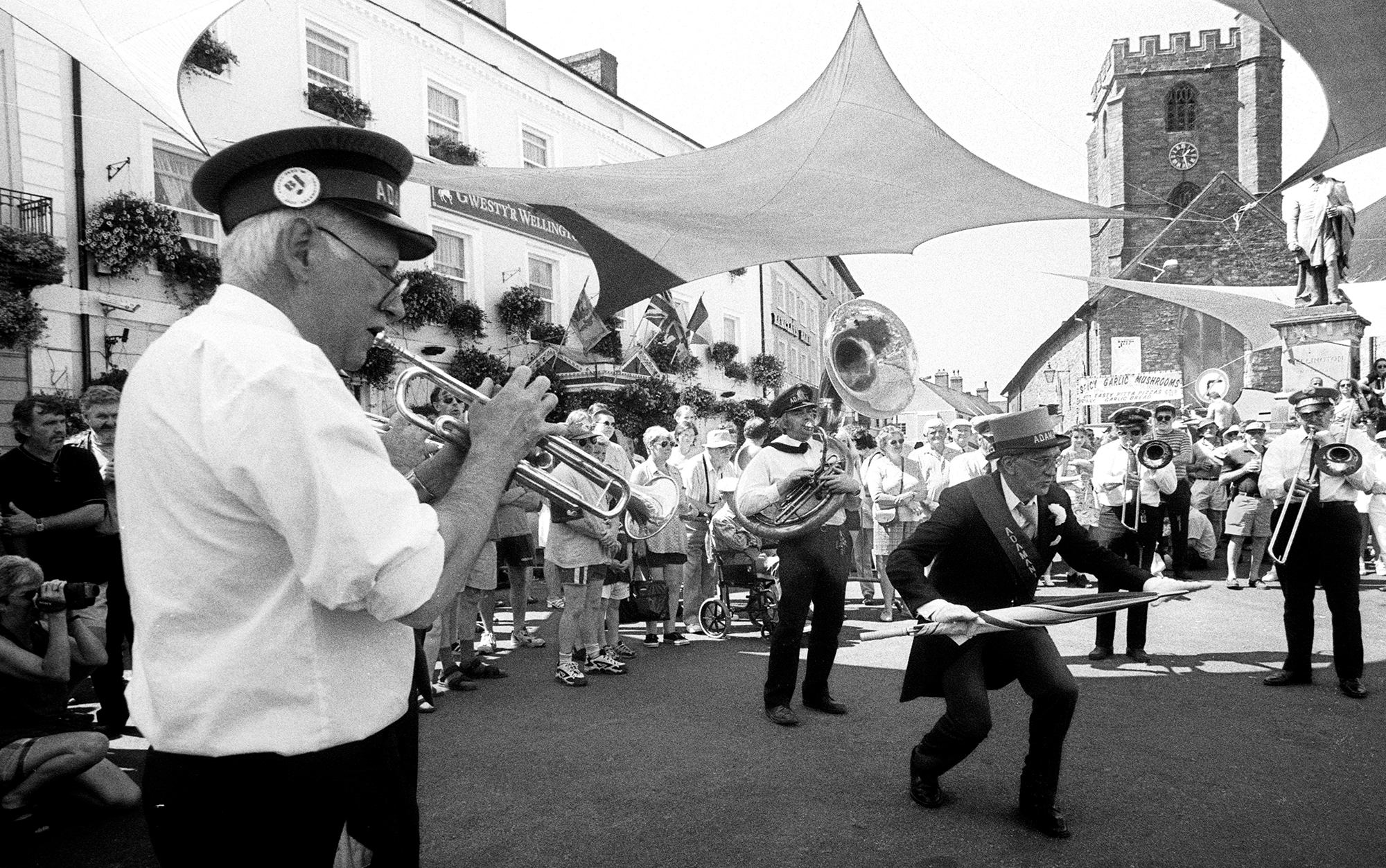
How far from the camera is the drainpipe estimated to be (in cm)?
1168

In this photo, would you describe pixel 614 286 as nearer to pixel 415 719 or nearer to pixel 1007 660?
pixel 1007 660

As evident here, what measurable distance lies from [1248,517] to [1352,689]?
5.92 metres

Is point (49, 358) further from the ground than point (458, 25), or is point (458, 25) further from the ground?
point (458, 25)

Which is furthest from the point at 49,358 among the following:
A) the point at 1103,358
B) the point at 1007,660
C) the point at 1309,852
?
the point at 1103,358

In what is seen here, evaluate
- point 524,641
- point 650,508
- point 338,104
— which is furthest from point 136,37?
point 338,104

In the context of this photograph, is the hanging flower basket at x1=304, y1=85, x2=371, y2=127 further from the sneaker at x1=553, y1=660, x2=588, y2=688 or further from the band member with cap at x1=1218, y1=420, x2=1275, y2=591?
the band member with cap at x1=1218, y1=420, x2=1275, y2=591

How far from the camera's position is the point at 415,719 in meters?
1.96

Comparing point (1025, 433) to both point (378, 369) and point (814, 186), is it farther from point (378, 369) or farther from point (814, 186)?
point (378, 369)

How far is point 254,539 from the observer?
1.34 metres

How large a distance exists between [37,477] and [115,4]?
8.64 feet

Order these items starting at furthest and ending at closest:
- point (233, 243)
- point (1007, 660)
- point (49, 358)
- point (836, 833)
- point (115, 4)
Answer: point (49, 358) < point (115, 4) < point (1007, 660) < point (836, 833) < point (233, 243)

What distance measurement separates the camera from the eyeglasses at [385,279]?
153 centimetres

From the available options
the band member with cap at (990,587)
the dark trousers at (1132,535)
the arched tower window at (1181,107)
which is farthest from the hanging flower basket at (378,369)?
the arched tower window at (1181,107)

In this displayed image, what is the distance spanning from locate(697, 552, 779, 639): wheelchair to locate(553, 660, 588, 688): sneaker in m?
2.22
